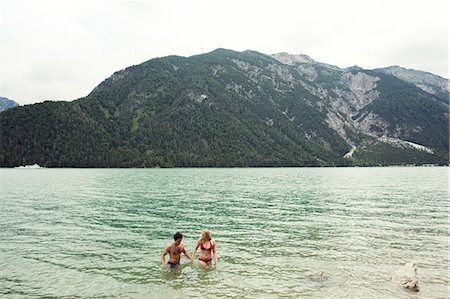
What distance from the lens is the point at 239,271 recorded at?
70.7 feet

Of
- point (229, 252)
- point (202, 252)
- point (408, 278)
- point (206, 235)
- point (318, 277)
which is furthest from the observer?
point (229, 252)

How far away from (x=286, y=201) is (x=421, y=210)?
1981 centimetres

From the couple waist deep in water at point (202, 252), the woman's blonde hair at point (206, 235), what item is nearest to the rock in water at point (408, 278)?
the couple waist deep in water at point (202, 252)

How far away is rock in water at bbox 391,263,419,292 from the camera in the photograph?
1872 centimetres

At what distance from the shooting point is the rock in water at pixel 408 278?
61.4ft

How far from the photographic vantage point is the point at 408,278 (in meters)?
19.0

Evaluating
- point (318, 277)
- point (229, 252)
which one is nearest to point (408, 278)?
point (318, 277)

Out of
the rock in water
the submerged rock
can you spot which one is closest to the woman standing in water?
the submerged rock

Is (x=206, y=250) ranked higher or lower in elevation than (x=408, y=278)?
higher

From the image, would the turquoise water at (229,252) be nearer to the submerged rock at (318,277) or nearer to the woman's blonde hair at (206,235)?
the submerged rock at (318,277)

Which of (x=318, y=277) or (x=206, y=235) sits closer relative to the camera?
(x=318, y=277)

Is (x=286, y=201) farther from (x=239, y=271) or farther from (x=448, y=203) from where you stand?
(x=239, y=271)

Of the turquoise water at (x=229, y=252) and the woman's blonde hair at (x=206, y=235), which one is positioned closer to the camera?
the turquoise water at (x=229, y=252)

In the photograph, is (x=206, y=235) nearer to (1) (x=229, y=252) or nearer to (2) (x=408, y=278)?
(1) (x=229, y=252)
